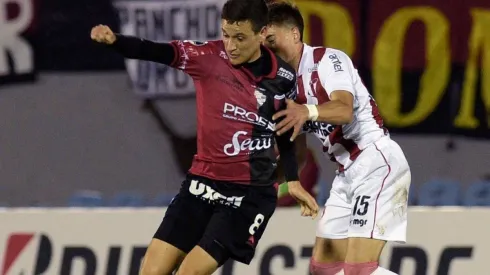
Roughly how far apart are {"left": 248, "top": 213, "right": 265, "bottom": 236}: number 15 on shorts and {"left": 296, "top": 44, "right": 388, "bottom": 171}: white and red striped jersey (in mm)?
688

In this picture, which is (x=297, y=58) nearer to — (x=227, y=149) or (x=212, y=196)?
(x=227, y=149)

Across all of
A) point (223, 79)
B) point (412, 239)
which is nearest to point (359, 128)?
point (223, 79)

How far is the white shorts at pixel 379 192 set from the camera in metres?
7.40

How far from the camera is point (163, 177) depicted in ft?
34.8

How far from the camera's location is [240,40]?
6855 millimetres

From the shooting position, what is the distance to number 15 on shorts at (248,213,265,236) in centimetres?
705

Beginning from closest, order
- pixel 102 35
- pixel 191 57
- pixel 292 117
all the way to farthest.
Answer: pixel 102 35 → pixel 292 117 → pixel 191 57

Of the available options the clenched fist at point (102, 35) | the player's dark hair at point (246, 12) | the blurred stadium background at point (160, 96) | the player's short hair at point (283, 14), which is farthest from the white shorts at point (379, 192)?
the blurred stadium background at point (160, 96)

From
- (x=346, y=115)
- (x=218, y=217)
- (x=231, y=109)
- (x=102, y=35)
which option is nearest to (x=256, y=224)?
(x=218, y=217)

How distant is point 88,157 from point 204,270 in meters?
3.95

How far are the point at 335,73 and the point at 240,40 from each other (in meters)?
0.60

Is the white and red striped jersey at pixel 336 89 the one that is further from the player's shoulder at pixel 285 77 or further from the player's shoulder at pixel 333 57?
the player's shoulder at pixel 285 77

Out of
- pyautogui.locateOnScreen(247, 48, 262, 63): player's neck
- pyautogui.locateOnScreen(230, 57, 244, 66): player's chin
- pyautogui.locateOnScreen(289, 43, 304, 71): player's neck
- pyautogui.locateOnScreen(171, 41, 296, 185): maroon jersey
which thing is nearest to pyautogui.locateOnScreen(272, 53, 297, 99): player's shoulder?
pyautogui.locateOnScreen(171, 41, 296, 185): maroon jersey

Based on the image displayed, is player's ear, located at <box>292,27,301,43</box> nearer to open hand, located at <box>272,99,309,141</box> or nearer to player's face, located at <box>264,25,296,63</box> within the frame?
player's face, located at <box>264,25,296,63</box>
